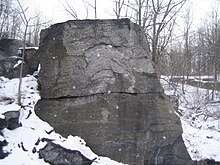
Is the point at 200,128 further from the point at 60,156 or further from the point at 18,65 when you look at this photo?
the point at 18,65

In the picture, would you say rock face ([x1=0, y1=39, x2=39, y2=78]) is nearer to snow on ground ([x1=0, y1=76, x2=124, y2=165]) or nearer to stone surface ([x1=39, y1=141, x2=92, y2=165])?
snow on ground ([x1=0, y1=76, x2=124, y2=165])

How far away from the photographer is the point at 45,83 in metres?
6.80

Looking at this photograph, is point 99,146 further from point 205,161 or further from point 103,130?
point 205,161

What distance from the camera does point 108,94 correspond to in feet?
20.9

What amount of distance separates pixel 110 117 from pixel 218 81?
16170mm

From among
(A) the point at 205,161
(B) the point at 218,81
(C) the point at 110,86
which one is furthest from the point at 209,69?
(C) the point at 110,86

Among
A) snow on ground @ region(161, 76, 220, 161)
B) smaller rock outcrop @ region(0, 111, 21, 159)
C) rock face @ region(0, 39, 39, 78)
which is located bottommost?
snow on ground @ region(161, 76, 220, 161)

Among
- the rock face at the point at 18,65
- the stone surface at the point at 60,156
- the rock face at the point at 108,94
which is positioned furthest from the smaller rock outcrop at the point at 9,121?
the rock face at the point at 18,65

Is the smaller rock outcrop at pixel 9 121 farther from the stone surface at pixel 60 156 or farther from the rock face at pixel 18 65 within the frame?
the rock face at pixel 18 65

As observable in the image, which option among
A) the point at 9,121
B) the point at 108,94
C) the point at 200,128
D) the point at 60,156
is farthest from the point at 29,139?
the point at 200,128

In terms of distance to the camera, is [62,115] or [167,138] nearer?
[62,115]

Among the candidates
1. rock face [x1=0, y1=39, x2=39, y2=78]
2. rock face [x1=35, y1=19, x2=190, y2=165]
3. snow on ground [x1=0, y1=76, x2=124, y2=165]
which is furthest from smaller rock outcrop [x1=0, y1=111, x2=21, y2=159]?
rock face [x1=0, y1=39, x2=39, y2=78]

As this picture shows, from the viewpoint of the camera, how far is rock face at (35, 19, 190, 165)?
6219 mm

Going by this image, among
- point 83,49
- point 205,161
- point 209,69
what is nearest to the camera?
point 83,49
